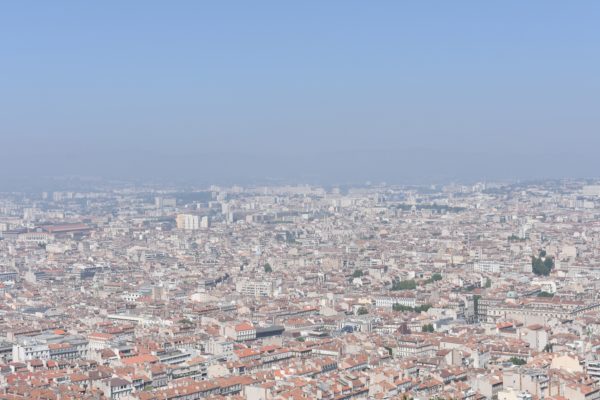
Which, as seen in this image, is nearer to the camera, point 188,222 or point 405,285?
point 405,285

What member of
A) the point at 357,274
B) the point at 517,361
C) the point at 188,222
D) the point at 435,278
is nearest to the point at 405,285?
the point at 435,278

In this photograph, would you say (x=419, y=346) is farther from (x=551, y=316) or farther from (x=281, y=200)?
(x=281, y=200)

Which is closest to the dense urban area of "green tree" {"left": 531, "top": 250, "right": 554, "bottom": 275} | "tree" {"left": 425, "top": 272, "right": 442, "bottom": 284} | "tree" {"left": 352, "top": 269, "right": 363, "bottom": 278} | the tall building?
"tree" {"left": 425, "top": 272, "right": 442, "bottom": 284}

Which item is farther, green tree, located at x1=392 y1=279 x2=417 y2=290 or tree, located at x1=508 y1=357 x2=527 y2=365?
green tree, located at x1=392 y1=279 x2=417 y2=290

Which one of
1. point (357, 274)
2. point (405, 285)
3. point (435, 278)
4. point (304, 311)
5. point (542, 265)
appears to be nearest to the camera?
point (304, 311)

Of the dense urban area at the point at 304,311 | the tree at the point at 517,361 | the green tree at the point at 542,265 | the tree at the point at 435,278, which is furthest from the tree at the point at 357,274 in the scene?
the tree at the point at 517,361

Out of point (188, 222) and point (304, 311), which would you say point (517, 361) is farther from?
point (188, 222)

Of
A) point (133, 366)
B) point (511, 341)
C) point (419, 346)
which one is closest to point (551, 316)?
point (511, 341)

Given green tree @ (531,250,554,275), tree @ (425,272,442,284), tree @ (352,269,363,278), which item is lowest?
tree @ (352,269,363,278)

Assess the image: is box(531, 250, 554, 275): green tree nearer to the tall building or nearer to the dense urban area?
the dense urban area
